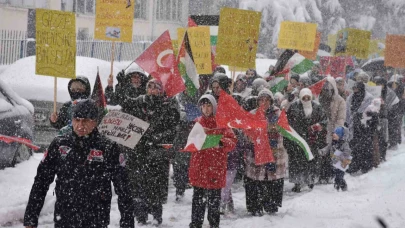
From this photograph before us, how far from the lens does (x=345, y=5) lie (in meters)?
38.3

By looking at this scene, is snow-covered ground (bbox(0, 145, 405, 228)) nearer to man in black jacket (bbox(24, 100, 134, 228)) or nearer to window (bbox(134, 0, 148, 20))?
man in black jacket (bbox(24, 100, 134, 228))

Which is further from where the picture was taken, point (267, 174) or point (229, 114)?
point (267, 174)

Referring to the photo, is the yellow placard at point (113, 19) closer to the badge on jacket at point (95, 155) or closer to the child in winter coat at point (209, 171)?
the child in winter coat at point (209, 171)

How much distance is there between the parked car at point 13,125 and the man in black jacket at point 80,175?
11.7 feet

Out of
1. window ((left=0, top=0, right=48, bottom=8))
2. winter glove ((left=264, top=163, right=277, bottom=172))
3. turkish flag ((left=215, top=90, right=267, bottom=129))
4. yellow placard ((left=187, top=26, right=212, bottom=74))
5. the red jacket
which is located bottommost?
winter glove ((left=264, top=163, right=277, bottom=172))

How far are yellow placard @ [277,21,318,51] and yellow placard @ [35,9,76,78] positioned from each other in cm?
639

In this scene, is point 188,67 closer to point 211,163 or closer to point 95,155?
point 211,163

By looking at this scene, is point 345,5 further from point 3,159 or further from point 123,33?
point 3,159

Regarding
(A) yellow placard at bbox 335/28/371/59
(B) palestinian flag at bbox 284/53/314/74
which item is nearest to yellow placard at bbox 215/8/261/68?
(B) palestinian flag at bbox 284/53/314/74

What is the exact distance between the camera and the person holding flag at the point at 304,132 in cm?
981

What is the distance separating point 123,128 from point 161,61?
5.33 feet

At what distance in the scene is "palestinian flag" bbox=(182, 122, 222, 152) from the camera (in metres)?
6.95

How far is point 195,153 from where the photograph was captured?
7.17 meters

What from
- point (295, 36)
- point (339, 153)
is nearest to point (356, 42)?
point (295, 36)
